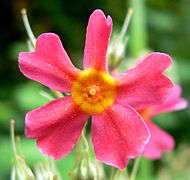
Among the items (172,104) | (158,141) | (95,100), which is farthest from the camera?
(158,141)

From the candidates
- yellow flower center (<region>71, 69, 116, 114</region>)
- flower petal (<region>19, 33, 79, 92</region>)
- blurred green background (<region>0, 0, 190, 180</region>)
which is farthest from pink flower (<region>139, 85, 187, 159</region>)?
blurred green background (<region>0, 0, 190, 180</region>)

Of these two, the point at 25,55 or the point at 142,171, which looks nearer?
the point at 25,55

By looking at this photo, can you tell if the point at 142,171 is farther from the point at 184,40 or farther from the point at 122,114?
the point at 184,40

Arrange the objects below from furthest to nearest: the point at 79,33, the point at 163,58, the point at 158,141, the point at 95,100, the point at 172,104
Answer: the point at 79,33
the point at 158,141
the point at 172,104
the point at 95,100
the point at 163,58

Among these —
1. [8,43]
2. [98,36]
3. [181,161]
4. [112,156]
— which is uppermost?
[98,36]

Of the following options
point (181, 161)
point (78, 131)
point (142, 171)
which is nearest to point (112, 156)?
point (78, 131)

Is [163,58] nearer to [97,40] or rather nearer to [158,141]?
[97,40]

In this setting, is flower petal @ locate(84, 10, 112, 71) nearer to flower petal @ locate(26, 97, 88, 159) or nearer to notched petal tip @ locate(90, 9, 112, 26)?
notched petal tip @ locate(90, 9, 112, 26)

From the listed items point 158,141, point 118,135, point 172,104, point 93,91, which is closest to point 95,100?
point 93,91
